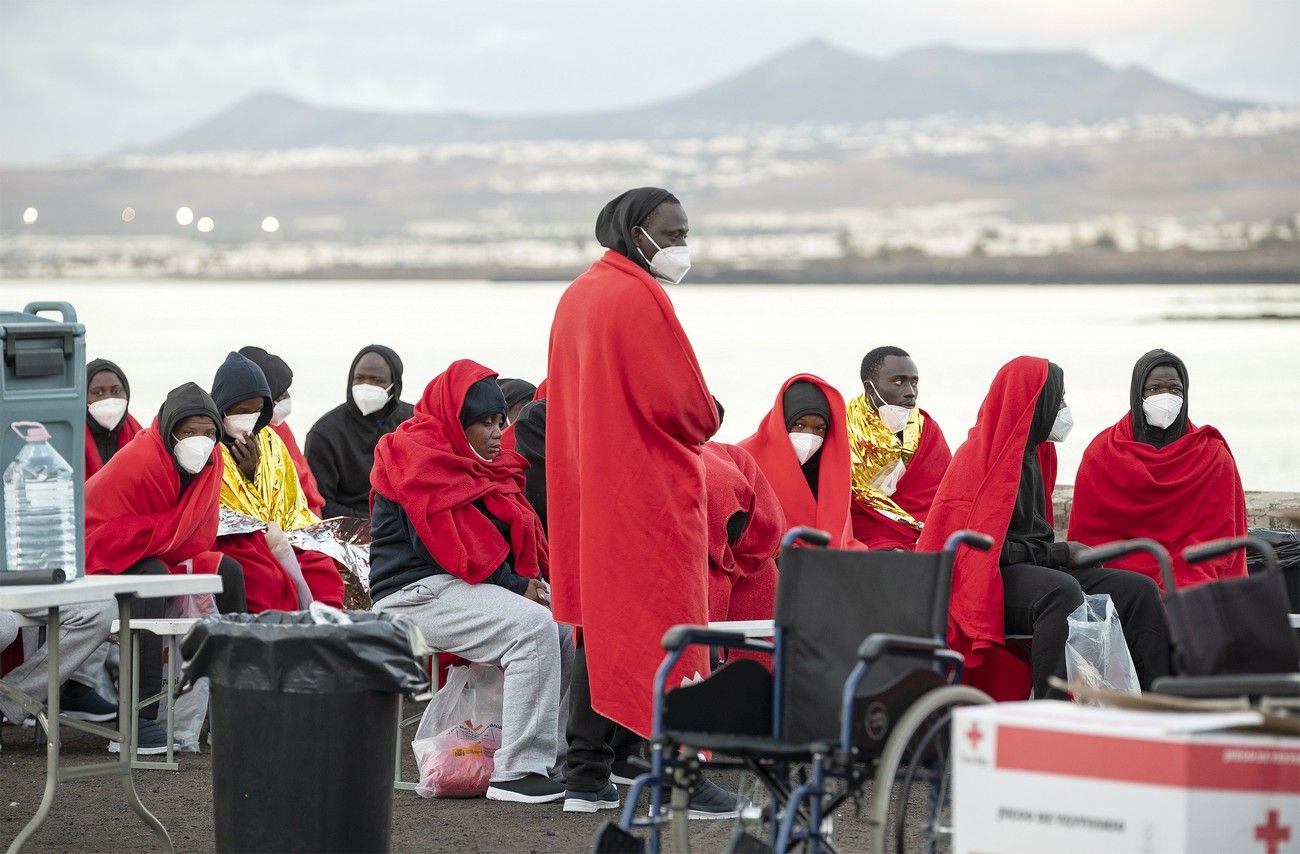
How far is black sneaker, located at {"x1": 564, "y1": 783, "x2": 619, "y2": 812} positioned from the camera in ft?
18.3

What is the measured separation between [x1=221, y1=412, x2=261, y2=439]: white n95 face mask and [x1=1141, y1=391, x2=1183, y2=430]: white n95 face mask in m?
3.37

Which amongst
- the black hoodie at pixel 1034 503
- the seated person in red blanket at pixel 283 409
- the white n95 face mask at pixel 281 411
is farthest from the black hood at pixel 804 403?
the white n95 face mask at pixel 281 411

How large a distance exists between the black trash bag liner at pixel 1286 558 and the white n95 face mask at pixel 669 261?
111 inches

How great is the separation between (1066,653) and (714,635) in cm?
203

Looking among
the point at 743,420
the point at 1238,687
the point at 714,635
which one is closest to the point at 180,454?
the point at 714,635

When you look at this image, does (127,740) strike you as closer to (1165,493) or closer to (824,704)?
(824,704)

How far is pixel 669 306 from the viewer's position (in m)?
5.33

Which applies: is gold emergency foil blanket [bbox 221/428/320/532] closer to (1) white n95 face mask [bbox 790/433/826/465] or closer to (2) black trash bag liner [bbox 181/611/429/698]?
(1) white n95 face mask [bbox 790/433/826/465]

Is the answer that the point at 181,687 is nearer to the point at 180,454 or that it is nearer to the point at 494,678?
the point at 494,678

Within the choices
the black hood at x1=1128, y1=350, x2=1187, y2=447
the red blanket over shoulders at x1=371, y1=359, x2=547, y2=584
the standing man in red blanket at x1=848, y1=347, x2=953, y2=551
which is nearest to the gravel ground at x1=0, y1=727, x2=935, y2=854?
the red blanket over shoulders at x1=371, y1=359, x2=547, y2=584

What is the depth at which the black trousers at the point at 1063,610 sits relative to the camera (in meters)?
6.02

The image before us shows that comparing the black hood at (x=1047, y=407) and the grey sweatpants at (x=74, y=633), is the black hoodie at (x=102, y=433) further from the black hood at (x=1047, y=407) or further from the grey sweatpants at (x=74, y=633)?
the black hood at (x=1047, y=407)

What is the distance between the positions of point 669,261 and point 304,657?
1.65m

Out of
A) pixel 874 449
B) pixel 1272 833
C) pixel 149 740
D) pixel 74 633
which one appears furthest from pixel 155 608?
pixel 1272 833
